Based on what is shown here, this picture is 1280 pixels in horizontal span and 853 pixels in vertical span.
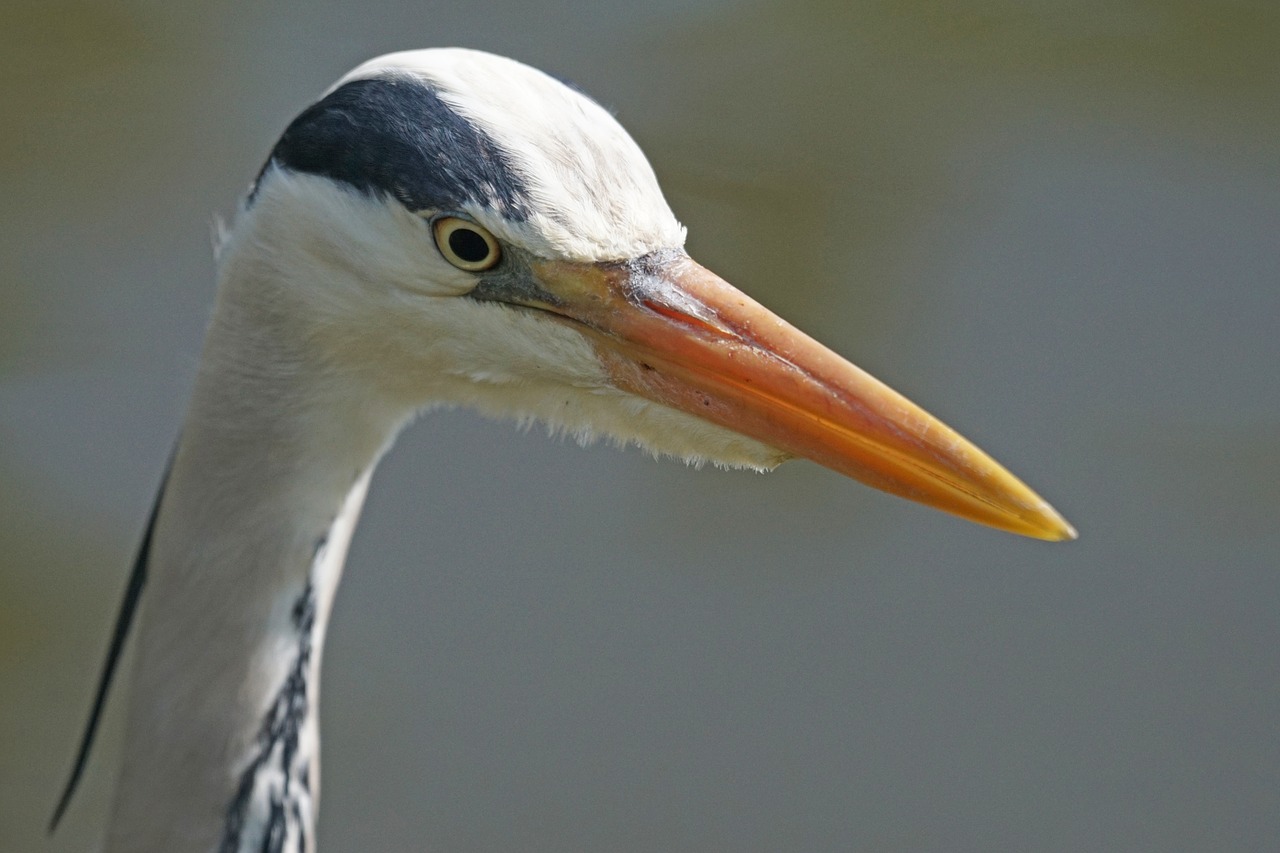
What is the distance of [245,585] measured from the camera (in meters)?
1.86

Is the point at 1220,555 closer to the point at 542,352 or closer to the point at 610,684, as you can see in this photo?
the point at 610,684

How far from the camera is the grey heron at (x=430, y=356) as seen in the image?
1635 millimetres

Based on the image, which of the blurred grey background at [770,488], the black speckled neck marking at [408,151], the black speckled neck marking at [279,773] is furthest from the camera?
the blurred grey background at [770,488]

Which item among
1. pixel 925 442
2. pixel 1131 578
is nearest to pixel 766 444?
pixel 925 442

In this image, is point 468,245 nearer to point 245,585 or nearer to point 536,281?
point 536,281

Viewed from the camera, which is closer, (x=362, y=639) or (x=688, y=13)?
(x=362, y=639)

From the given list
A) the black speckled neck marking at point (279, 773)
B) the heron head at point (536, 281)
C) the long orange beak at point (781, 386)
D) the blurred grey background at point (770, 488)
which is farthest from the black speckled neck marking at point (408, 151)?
the blurred grey background at point (770, 488)

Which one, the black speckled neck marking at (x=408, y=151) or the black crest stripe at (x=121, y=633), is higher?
Result: the black speckled neck marking at (x=408, y=151)

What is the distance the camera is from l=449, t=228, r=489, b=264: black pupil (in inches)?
64.7

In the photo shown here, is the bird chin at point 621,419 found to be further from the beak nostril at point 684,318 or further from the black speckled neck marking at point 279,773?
the black speckled neck marking at point 279,773

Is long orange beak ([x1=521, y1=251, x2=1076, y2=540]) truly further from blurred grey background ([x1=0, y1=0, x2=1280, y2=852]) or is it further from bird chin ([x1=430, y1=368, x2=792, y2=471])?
blurred grey background ([x1=0, y1=0, x2=1280, y2=852])

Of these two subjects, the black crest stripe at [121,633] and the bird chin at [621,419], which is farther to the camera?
the black crest stripe at [121,633]

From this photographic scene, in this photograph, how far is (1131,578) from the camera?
134 inches

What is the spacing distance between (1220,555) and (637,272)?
2.19 meters
